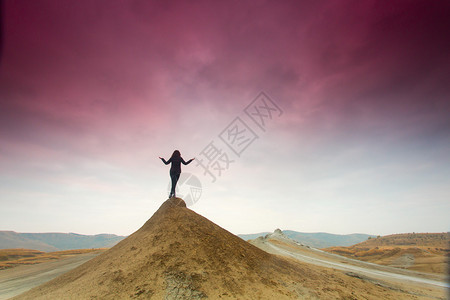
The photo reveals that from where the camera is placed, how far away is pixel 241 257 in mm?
9148

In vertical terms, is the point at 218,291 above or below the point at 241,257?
below

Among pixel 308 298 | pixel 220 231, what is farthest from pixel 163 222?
pixel 308 298

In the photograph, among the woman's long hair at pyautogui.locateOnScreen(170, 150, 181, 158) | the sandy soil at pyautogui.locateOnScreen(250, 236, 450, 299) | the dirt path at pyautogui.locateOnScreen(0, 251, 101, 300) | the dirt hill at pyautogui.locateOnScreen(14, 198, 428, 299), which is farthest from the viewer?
the sandy soil at pyautogui.locateOnScreen(250, 236, 450, 299)

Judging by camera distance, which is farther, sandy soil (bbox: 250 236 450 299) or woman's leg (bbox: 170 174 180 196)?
sandy soil (bbox: 250 236 450 299)

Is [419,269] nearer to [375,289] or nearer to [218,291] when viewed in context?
[375,289]

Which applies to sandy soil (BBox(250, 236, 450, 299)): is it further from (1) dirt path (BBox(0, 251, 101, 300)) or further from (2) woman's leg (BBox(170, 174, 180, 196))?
(1) dirt path (BBox(0, 251, 101, 300))

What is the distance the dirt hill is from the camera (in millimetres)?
6613

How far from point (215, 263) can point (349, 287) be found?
8.90m

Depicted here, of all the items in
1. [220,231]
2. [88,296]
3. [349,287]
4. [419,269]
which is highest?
[220,231]

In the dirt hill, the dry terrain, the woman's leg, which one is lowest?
the dry terrain

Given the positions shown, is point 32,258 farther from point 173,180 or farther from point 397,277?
point 397,277

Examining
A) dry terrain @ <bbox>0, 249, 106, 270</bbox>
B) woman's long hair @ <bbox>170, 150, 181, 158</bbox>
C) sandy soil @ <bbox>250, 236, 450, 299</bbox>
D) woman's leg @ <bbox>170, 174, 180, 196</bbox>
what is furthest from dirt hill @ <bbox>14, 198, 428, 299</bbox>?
dry terrain @ <bbox>0, 249, 106, 270</bbox>

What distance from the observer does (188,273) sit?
710 centimetres

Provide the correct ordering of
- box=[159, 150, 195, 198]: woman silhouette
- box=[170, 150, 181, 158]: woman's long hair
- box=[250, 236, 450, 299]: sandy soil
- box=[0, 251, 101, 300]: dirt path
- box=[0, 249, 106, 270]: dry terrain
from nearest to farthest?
box=[159, 150, 195, 198]: woman silhouette
box=[170, 150, 181, 158]: woman's long hair
box=[0, 251, 101, 300]: dirt path
box=[250, 236, 450, 299]: sandy soil
box=[0, 249, 106, 270]: dry terrain
